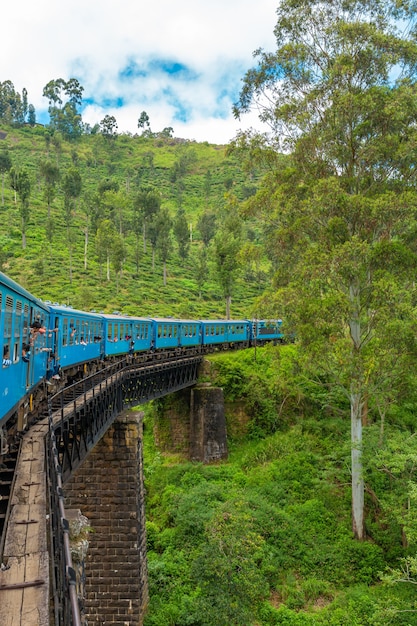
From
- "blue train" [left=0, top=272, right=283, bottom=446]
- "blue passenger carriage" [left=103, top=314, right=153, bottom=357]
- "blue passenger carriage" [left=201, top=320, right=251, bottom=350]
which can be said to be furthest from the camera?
"blue passenger carriage" [left=201, top=320, right=251, bottom=350]

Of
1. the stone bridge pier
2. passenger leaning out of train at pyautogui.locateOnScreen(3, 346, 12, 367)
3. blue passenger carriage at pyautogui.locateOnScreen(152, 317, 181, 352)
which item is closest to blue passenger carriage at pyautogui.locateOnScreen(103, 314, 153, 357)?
blue passenger carriage at pyautogui.locateOnScreen(152, 317, 181, 352)

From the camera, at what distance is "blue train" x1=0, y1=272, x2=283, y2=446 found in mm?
8320

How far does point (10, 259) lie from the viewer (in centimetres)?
5872

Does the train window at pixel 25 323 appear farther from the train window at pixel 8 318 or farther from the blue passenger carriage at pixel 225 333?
the blue passenger carriage at pixel 225 333

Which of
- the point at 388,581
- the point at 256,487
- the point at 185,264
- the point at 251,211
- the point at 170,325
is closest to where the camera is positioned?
the point at 388,581

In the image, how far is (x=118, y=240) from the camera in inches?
2188

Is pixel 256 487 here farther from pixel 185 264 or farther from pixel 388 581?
pixel 185 264

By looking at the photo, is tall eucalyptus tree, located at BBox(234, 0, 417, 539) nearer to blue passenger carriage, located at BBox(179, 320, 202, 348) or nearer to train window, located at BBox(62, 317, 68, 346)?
train window, located at BBox(62, 317, 68, 346)

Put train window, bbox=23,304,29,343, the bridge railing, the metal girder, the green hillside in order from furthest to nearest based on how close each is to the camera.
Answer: the green hillside, the metal girder, train window, bbox=23,304,29,343, the bridge railing

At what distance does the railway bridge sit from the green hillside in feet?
25.1

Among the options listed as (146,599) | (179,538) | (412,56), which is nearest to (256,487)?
(179,538)

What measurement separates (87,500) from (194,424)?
40.1 ft

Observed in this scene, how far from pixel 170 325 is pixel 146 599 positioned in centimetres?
1640

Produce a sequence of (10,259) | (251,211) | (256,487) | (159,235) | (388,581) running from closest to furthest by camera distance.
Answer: (388,581) → (251,211) → (256,487) → (10,259) → (159,235)
